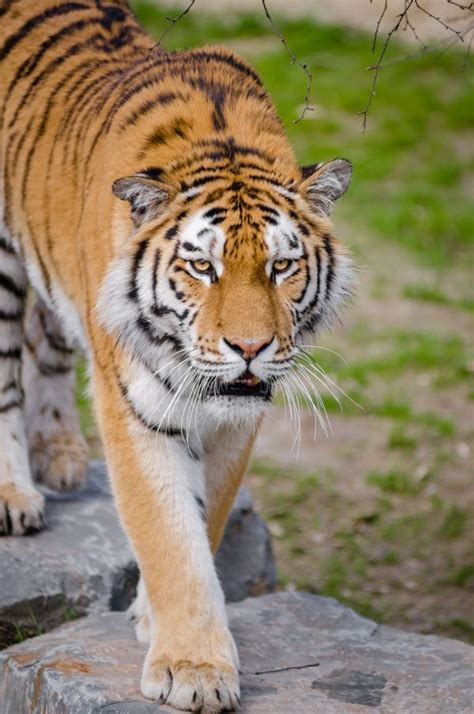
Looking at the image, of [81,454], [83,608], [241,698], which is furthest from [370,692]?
[81,454]

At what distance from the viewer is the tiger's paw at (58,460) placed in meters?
4.49

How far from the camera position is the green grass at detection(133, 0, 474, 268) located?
855 centimetres

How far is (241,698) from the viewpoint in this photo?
308 cm

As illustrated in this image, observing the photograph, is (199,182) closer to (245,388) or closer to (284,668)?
(245,388)

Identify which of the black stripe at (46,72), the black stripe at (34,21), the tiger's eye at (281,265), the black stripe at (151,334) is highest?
the black stripe at (34,21)

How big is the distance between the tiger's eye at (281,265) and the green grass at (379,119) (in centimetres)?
515

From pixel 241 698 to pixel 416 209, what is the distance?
6.07 m

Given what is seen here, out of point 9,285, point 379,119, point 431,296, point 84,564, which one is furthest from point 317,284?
point 379,119

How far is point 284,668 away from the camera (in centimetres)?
333

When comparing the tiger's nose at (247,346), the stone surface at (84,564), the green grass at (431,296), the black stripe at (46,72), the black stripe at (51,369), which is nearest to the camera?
the tiger's nose at (247,346)

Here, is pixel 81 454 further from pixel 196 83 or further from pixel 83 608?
pixel 196 83

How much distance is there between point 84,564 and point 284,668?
87cm

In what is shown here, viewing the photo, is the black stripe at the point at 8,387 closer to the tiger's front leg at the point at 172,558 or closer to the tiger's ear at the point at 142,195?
the tiger's front leg at the point at 172,558

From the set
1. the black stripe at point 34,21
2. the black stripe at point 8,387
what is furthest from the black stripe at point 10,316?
the black stripe at point 34,21
